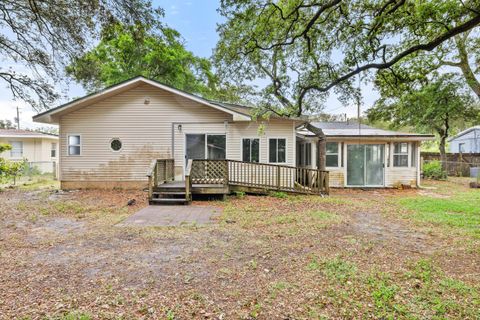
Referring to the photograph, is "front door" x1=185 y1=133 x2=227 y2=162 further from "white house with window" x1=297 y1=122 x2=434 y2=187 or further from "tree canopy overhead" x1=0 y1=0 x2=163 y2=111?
"tree canopy overhead" x1=0 y1=0 x2=163 y2=111

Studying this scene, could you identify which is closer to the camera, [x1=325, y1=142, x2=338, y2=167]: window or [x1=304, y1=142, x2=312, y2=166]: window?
[x1=325, y1=142, x2=338, y2=167]: window

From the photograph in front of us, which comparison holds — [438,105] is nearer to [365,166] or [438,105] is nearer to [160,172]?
[365,166]

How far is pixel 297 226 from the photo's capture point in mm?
5617

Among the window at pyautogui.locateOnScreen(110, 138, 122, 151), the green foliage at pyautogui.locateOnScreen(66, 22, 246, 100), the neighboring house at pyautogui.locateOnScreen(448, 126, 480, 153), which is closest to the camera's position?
A: the window at pyautogui.locateOnScreen(110, 138, 122, 151)

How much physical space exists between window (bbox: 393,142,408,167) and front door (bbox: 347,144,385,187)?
2.20 ft

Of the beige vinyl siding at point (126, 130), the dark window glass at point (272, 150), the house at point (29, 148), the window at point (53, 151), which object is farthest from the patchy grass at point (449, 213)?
the window at point (53, 151)

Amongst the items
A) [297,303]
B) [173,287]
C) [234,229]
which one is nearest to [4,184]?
[234,229]

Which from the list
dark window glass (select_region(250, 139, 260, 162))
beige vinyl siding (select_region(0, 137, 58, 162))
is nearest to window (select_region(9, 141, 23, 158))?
beige vinyl siding (select_region(0, 137, 58, 162))

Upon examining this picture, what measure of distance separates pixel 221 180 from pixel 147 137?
414 cm

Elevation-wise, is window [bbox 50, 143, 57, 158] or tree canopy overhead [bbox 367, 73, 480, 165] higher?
tree canopy overhead [bbox 367, 73, 480, 165]

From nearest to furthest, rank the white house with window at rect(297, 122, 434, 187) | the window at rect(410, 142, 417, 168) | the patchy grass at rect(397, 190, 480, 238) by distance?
the patchy grass at rect(397, 190, 480, 238)
the white house with window at rect(297, 122, 434, 187)
the window at rect(410, 142, 417, 168)

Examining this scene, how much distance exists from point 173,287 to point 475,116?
2304 centimetres

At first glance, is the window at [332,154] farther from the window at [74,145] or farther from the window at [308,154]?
the window at [74,145]

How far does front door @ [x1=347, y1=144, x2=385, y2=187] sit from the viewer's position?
12.4 metres
